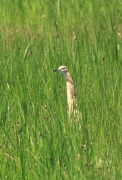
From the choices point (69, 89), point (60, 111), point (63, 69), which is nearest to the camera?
point (60, 111)

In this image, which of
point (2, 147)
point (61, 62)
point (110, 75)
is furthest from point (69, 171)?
point (61, 62)

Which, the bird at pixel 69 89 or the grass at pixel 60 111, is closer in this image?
the grass at pixel 60 111

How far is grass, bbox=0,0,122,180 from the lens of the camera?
12.0 feet

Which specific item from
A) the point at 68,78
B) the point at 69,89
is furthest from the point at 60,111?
the point at 68,78

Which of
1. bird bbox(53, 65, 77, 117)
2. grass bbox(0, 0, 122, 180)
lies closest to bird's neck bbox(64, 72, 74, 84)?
bird bbox(53, 65, 77, 117)

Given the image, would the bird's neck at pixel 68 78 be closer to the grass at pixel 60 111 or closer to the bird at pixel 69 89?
the bird at pixel 69 89

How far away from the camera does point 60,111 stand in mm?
4371

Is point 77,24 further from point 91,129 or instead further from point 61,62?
point 91,129

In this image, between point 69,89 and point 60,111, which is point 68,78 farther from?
point 60,111

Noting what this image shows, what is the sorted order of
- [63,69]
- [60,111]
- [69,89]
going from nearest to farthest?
[60,111] → [69,89] → [63,69]

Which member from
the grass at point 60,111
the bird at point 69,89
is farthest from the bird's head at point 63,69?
the grass at point 60,111

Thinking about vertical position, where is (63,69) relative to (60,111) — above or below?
above

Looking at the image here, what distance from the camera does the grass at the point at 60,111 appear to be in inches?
143

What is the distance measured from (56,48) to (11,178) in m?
2.70
